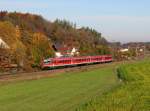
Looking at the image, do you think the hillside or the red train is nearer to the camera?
the red train

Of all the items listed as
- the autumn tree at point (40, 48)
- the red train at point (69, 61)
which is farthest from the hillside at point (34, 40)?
the red train at point (69, 61)

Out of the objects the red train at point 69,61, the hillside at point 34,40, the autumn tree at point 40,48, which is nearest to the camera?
the red train at point 69,61

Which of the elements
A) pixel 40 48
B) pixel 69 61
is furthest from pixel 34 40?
pixel 69 61

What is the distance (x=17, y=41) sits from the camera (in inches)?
3162

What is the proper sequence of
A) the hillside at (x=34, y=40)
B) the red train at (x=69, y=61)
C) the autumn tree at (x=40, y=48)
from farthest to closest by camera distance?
the autumn tree at (x=40, y=48)
the hillside at (x=34, y=40)
the red train at (x=69, y=61)

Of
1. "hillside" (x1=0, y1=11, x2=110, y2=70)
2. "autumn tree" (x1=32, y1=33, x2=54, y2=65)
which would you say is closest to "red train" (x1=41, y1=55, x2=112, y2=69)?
"hillside" (x1=0, y1=11, x2=110, y2=70)

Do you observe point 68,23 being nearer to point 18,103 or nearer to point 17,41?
point 17,41

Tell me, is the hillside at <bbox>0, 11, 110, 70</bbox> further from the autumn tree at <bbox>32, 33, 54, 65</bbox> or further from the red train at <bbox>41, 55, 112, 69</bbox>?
the red train at <bbox>41, 55, 112, 69</bbox>

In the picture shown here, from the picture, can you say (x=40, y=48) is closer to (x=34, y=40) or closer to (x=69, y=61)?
(x=34, y=40)

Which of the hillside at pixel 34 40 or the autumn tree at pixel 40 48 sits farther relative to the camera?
the autumn tree at pixel 40 48

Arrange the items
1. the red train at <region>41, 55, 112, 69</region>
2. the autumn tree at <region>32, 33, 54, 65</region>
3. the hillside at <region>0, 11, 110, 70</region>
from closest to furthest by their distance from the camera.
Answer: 1. the red train at <region>41, 55, 112, 69</region>
2. the hillside at <region>0, 11, 110, 70</region>
3. the autumn tree at <region>32, 33, 54, 65</region>

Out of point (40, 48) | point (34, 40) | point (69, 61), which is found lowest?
point (69, 61)

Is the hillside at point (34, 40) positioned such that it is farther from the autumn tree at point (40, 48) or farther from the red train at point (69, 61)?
the red train at point (69, 61)

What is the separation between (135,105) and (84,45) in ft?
352
